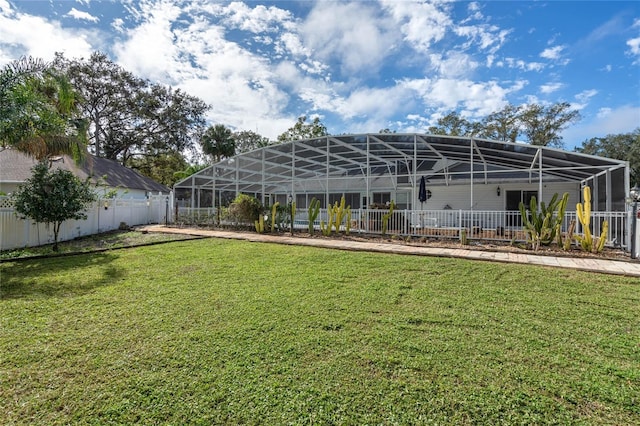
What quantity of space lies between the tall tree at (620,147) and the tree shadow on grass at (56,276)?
4397 cm

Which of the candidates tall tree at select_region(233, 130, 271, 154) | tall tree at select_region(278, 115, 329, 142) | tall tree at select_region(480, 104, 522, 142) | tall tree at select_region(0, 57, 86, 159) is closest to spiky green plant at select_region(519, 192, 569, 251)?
tall tree at select_region(0, 57, 86, 159)

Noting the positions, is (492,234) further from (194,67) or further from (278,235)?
(194,67)

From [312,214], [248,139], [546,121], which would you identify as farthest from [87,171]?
[546,121]

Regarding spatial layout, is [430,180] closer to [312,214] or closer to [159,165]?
[312,214]

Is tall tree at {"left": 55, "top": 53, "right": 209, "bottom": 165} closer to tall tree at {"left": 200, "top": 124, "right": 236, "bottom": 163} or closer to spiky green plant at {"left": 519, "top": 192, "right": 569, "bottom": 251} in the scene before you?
tall tree at {"left": 200, "top": 124, "right": 236, "bottom": 163}

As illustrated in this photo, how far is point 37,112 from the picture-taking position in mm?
8570

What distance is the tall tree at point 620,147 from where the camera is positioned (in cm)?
3111

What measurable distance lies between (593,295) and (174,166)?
3821 centimetres

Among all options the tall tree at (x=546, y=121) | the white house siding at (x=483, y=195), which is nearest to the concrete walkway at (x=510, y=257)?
the white house siding at (x=483, y=195)

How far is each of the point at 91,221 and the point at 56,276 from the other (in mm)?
8151

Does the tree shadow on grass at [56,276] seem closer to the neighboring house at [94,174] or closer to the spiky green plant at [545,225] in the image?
the neighboring house at [94,174]

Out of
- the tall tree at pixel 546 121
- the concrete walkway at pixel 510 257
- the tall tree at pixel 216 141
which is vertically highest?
the tall tree at pixel 546 121

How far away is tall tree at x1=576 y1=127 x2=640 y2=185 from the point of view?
3111 cm

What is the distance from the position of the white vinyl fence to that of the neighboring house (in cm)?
124
